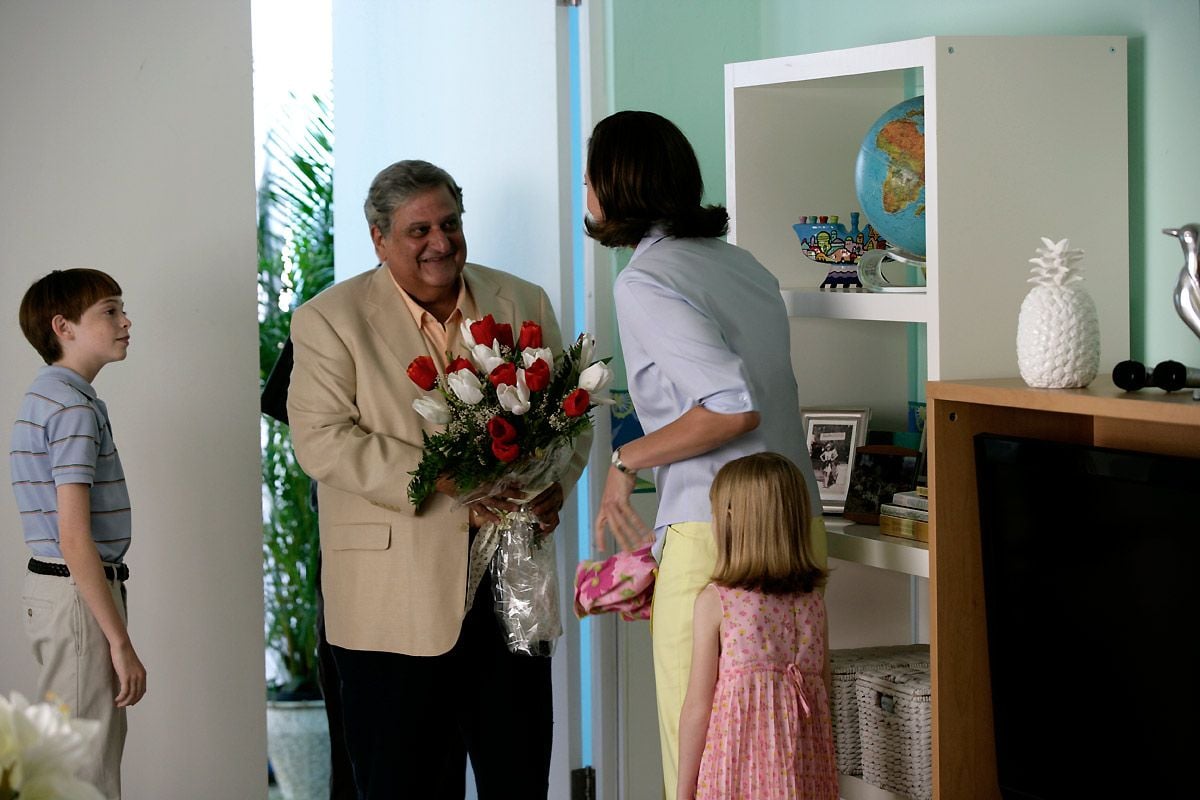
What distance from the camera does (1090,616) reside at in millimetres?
2039

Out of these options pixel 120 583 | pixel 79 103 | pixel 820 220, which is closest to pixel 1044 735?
pixel 820 220

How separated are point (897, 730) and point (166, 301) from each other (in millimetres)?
1990

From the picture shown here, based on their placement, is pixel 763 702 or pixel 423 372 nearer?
pixel 763 702

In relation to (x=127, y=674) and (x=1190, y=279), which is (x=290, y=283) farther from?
(x=1190, y=279)

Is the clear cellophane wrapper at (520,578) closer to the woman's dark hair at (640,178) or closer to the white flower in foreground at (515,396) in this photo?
the white flower in foreground at (515,396)

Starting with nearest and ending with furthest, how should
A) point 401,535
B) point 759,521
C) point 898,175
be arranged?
1. point 759,521
2. point 898,175
3. point 401,535

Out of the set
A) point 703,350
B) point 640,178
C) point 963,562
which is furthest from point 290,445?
point 963,562

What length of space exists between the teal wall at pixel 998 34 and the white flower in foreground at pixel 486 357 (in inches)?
42.0

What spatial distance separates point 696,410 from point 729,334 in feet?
0.52

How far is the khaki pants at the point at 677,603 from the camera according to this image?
234cm

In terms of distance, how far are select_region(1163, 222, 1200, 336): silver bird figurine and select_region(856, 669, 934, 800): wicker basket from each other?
896 mm

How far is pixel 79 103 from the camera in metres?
3.24

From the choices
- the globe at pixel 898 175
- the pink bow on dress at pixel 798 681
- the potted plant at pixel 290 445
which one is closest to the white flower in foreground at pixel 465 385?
the pink bow on dress at pixel 798 681

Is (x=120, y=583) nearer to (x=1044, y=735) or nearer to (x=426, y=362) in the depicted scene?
(x=426, y=362)
